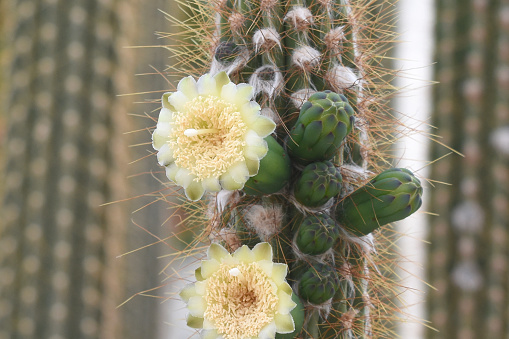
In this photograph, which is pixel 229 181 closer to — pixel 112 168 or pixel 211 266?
pixel 211 266

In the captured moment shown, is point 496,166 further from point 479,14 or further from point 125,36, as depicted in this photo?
point 125,36

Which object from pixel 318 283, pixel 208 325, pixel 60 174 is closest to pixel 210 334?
pixel 208 325

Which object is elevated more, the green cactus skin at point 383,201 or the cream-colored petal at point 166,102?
the cream-colored petal at point 166,102

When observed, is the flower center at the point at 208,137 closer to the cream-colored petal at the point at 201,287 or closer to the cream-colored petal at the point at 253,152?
the cream-colored petal at the point at 253,152

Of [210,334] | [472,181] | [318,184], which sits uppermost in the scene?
[318,184]

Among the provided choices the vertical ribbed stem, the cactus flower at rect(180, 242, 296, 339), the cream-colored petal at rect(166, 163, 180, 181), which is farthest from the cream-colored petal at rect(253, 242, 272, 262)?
the vertical ribbed stem

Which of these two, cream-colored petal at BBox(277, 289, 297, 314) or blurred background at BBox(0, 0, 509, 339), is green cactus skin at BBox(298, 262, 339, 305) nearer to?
cream-colored petal at BBox(277, 289, 297, 314)

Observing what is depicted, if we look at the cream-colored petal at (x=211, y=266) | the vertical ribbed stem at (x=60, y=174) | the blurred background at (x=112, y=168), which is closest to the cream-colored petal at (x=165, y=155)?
the cream-colored petal at (x=211, y=266)
